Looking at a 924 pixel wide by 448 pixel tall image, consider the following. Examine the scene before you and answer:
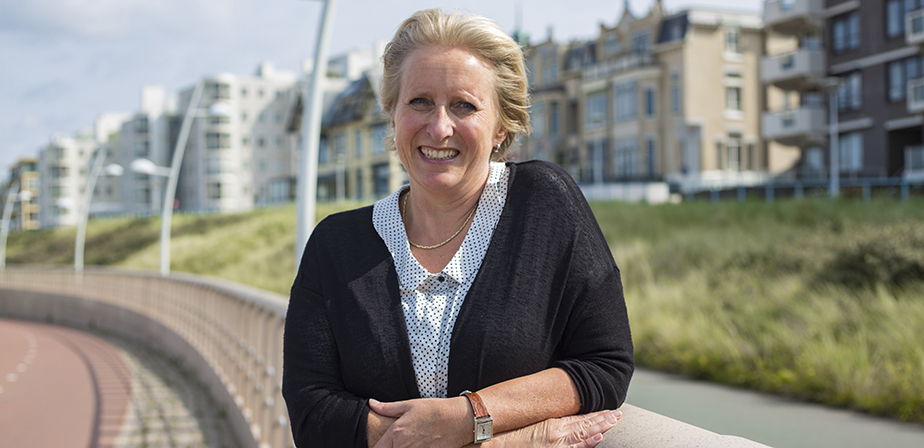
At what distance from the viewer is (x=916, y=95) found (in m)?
28.6

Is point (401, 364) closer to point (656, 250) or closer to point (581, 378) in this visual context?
point (581, 378)

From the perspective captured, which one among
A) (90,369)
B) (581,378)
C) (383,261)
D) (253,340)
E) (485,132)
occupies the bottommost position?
(90,369)

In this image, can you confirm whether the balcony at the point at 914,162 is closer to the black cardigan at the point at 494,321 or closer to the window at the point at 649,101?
the window at the point at 649,101

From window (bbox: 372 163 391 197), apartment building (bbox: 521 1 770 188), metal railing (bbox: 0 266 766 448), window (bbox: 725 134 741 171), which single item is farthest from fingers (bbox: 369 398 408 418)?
window (bbox: 372 163 391 197)

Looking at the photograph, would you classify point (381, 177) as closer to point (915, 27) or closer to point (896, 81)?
point (896, 81)

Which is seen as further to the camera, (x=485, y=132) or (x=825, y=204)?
(x=825, y=204)

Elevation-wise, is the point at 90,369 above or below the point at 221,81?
below

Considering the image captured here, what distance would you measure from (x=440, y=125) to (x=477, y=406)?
31.5 inches

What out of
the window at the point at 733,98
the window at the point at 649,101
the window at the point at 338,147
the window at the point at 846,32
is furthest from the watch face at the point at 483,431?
the window at the point at 338,147

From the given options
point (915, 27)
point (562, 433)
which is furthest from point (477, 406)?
point (915, 27)

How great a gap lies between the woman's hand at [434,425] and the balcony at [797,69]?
116 ft

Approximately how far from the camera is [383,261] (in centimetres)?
242

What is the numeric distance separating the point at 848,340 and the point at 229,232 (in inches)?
1458

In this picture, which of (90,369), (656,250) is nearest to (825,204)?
(656,250)
